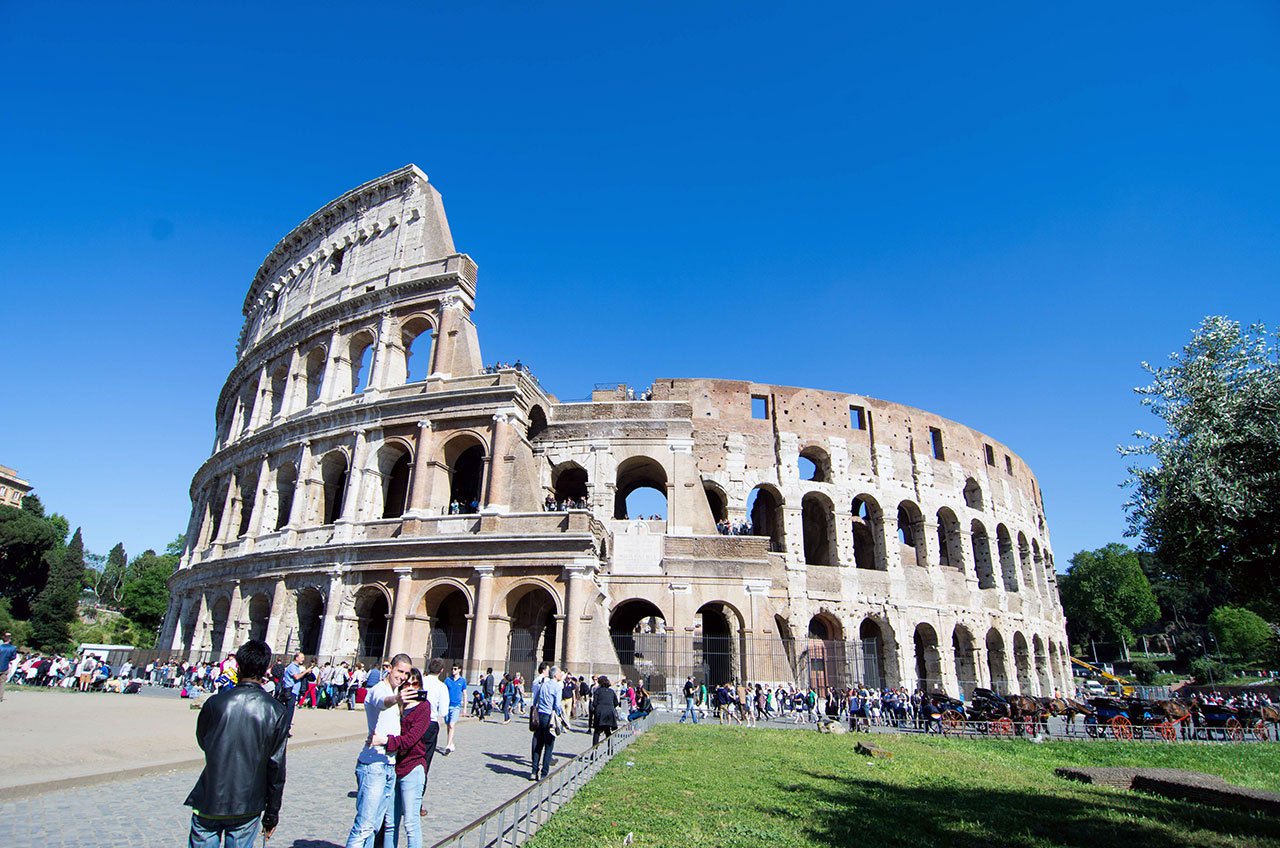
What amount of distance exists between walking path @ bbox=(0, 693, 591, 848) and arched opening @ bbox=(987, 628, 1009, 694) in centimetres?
2635

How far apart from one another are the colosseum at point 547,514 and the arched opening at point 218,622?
11 cm

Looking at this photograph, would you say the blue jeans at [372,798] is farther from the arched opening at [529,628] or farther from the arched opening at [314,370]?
the arched opening at [314,370]

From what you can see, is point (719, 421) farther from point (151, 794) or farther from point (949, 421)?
point (151, 794)

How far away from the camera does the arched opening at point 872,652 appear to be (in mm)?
21438

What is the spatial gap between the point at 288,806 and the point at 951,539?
30.9 m

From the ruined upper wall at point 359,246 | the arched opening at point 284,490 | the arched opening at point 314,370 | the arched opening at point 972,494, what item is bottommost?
the arched opening at point 284,490

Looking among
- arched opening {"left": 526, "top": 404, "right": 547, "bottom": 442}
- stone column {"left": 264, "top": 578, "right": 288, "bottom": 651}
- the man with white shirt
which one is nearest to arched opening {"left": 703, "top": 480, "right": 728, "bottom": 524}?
arched opening {"left": 526, "top": 404, "right": 547, "bottom": 442}

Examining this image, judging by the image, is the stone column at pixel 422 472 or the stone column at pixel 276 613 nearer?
the stone column at pixel 422 472

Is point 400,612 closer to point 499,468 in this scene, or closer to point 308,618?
point 499,468

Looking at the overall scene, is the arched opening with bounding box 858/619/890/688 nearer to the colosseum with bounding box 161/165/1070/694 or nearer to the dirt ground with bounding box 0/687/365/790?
the colosseum with bounding box 161/165/1070/694

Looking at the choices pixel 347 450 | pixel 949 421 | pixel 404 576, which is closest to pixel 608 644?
pixel 404 576

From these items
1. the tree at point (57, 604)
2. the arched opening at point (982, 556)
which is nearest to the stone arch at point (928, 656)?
the arched opening at point (982, 556)

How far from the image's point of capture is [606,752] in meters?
9.70

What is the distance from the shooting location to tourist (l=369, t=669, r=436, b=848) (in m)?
4.67
